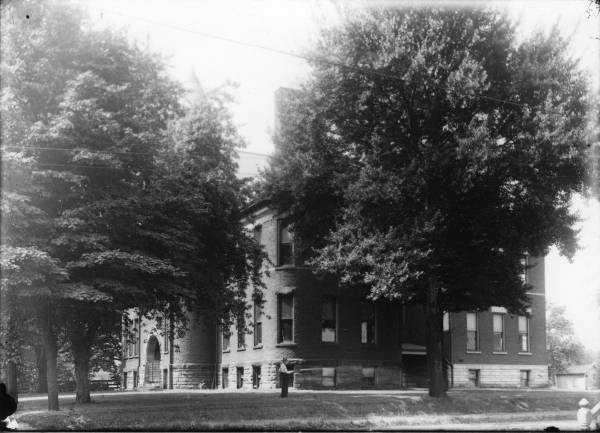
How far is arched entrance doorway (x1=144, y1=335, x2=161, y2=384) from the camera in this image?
50781 millimetres

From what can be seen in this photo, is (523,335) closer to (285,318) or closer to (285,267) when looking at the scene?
(285,318)

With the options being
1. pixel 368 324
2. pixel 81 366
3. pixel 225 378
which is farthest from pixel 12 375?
pixel 368 324

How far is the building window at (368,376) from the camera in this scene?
36906 mm

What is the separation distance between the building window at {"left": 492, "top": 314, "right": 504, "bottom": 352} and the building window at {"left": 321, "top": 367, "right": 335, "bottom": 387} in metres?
13.7

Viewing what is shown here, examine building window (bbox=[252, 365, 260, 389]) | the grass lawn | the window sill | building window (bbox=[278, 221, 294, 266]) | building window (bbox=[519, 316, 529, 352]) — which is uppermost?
building window (bbox=[278, 221, 294, 266])

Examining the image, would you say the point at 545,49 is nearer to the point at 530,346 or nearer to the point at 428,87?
the point at 428,87

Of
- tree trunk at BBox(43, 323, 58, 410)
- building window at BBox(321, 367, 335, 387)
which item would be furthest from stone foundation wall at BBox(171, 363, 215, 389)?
tree trunk at BBox(43, 323, 58, 410)

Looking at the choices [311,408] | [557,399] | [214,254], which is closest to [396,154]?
[214,254]

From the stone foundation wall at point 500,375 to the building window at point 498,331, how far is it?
118 cm

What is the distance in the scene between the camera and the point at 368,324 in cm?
3781

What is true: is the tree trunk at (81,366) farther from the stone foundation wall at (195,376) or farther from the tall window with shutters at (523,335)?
the tall window with shutters at (523,335)

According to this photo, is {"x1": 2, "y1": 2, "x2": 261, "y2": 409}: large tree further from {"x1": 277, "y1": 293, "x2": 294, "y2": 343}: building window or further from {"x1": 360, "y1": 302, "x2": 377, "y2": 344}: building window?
{"x1": 360, "y1": 302, "x2": 377, "y2": 344}: building window

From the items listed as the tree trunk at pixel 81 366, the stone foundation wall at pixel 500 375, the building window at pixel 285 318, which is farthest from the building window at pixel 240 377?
the tree trunk at pixel 81 366

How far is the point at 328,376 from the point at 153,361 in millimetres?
20101
